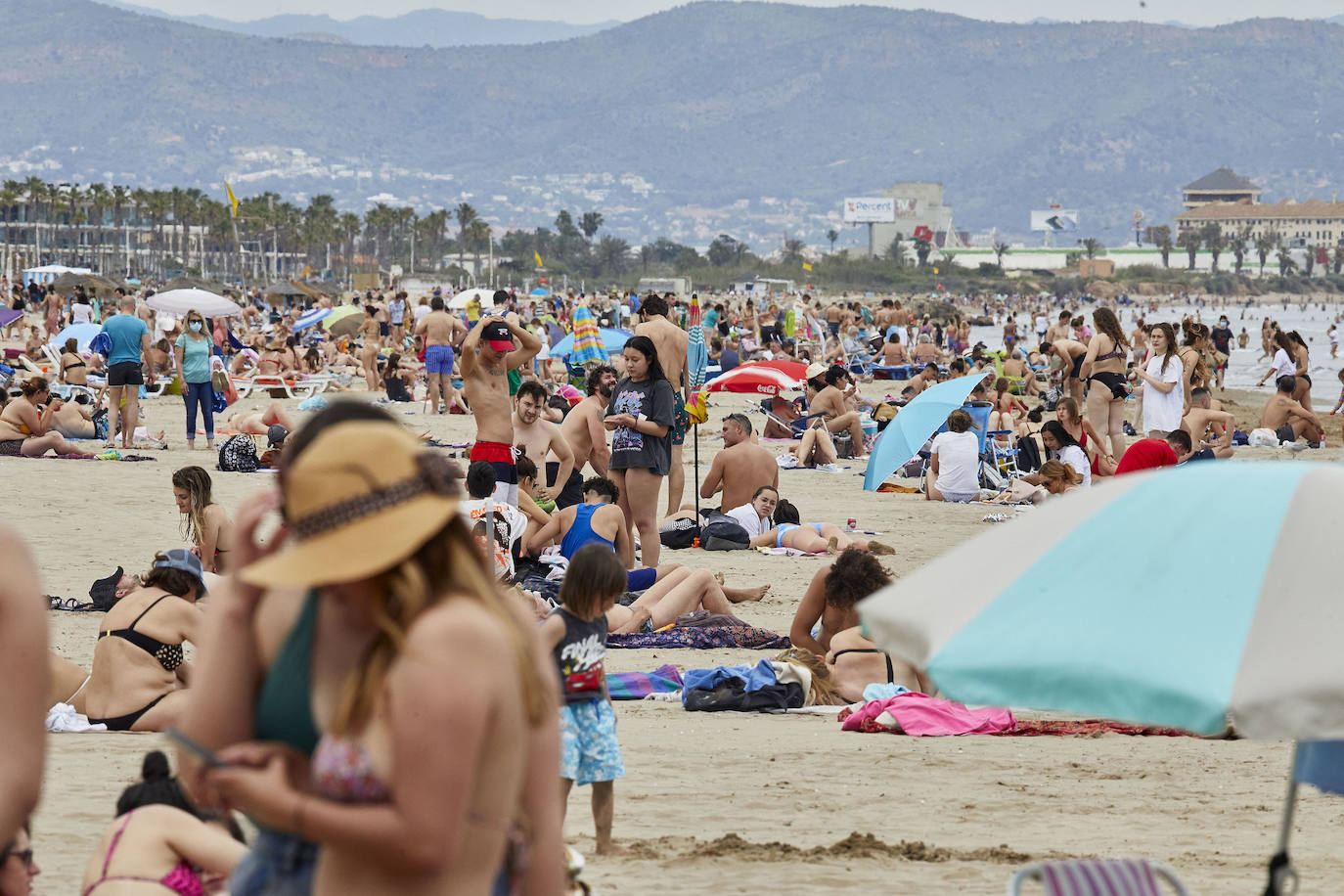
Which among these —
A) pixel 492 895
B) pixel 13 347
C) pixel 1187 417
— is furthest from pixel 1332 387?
pixel 492 895

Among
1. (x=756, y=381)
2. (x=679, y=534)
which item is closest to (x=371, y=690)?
(x=679, y=534)

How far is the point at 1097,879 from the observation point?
9.16 feet

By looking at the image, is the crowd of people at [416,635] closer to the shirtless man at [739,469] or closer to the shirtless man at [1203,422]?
the shirtless man at [739,469]

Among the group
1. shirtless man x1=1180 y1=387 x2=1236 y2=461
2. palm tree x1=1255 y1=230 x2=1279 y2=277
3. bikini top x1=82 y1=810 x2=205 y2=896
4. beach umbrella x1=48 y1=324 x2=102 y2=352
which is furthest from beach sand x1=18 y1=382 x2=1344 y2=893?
palm tree x1=1255 y1=230 x2=1279 y2=277

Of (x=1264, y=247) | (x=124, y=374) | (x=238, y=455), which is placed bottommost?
(x=238, y=455)

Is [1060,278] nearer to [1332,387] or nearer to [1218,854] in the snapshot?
[1332,387]

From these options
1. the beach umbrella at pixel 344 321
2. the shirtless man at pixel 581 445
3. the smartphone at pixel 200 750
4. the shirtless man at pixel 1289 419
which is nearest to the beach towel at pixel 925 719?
the shirtless man at pixel 581 445

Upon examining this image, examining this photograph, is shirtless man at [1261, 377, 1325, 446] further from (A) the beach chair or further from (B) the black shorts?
(A) the beach chair

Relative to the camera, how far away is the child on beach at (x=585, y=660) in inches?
156

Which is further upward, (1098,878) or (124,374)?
(124,374)

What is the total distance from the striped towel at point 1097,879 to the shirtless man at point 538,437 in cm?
613

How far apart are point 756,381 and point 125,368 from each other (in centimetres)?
559

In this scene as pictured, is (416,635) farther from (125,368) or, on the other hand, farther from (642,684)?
(125,368)

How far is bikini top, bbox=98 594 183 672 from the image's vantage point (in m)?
5.25
